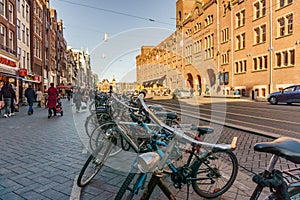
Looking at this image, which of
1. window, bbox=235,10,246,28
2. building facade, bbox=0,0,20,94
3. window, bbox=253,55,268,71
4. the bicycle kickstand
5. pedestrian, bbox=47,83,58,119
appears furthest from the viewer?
window, bbox=235,10,246,28

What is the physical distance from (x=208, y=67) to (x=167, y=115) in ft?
140

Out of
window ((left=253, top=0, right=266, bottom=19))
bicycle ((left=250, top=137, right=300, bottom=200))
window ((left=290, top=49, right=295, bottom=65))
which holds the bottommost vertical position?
bicycle ((left=250, top=137, right=300, bottom=200))

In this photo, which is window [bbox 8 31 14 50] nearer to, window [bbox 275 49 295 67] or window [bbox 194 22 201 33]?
window [bbox 275 49 295 67]

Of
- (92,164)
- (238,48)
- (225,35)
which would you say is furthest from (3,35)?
(225,35)

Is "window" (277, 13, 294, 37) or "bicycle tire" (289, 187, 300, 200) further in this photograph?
"window" (277, 13, 294, 37)

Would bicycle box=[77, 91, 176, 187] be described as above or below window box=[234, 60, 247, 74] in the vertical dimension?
below

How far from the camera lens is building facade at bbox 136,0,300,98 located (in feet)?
86.2

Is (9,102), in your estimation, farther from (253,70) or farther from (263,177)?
(253,70)

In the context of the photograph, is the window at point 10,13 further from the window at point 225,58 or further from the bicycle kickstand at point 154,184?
the window at point 225,58

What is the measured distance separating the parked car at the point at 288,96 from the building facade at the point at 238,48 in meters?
6.72

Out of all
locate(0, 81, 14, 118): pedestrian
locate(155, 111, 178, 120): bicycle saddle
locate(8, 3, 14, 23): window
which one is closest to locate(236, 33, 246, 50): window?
locate(8, 3, 14, 23): window

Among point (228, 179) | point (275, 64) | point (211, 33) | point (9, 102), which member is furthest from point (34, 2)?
point (228, 179)

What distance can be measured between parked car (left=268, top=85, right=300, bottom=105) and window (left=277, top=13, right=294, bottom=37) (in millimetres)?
10230

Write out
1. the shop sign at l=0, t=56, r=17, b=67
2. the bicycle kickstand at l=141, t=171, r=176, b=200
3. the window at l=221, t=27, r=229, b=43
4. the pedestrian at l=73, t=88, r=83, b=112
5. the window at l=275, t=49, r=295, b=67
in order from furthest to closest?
the window at l=221, t=27, r=229, b=43, the window at l=275, t=49, r=295, b=67, the shop sign at l=0, t=56, r=17, b=67, the pedestrian at l=73, t=88, r=83, b=112, the bicycle kickstand at l=141, t=171, r=176, b=200
